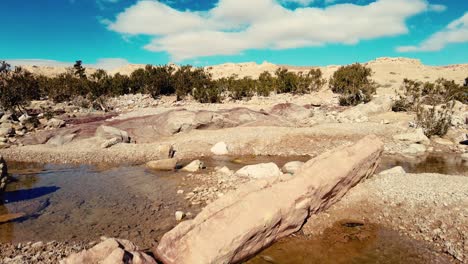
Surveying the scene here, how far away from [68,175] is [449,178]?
57.8ft

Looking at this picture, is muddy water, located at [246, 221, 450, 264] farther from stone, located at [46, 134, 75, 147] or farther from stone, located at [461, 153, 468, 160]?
stone, located at [46, 134, 75, 147]

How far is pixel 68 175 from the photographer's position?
1684 centimetres

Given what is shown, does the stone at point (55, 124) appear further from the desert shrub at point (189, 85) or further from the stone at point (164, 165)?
the desert shrub at point (189, 85)

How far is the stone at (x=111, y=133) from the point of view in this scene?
2333cm

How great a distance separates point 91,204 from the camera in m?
12.4

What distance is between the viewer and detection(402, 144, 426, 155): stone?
69.1ft

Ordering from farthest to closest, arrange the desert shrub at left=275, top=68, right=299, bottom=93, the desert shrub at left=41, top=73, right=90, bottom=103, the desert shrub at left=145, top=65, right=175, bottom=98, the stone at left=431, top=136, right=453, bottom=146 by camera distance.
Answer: the desert shrub at left=145, top=65, right=175, bottom=98
the desert shrub at left=275, top=68, right=299, bottom=93
the desert shrub at left=41, top=73, right=90, bottom=103
the stone at left=431, top=136, right=453, bottom=146

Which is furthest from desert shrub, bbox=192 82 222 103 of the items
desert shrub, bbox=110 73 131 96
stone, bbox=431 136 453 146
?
stone, bbox=431 136 453 146

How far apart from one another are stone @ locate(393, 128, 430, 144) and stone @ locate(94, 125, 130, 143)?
19.6m

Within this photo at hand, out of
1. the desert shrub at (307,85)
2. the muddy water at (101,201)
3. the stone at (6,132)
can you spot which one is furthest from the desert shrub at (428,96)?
the stone at (6,132)

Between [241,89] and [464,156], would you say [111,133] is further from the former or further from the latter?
[241,89]

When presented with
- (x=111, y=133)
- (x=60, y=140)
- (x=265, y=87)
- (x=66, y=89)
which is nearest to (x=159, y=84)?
Answer: (x=66, y=89)

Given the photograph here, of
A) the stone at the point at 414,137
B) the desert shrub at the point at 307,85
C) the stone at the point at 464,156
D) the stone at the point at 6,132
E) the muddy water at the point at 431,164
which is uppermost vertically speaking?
the desert shrub at the point at 307,85

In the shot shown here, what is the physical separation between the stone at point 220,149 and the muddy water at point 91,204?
5168 millimetres
